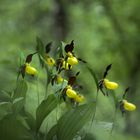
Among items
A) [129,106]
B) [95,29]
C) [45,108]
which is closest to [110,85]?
[129,106]

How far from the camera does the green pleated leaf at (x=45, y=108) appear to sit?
1510 millimetres

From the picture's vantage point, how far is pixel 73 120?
1.50 metres

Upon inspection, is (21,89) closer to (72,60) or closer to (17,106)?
(17,106)

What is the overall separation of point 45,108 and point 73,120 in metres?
0.11

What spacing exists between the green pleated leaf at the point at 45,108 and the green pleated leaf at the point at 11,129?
12 centimetres

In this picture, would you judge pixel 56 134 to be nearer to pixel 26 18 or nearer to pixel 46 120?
pixel 46 120

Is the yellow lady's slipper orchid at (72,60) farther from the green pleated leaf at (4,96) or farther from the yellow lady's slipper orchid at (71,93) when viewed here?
the green pleated leaf at (4,96)

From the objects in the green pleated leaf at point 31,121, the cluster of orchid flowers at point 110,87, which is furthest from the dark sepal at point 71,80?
the green pleated leaf at point 31,121

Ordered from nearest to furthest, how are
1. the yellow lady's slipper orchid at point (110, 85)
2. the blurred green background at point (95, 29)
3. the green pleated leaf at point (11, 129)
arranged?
1. the green pleated leaf at point (11, 129)
2. the yellow lady's slipper orchid at point (110, 85)
3. the blurred green background at point (95, 29)

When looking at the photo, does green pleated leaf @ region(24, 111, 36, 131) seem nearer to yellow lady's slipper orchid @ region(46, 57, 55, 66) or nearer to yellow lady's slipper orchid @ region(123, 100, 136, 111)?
yellow lady's slipper orchid @ region(46, 57, 55, 66)

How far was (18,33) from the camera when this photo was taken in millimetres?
6414

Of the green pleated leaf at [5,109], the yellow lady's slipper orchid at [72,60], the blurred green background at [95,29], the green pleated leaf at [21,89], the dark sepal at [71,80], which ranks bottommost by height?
the green pleated leaf at [5,109]

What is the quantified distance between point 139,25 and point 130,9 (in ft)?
0.88

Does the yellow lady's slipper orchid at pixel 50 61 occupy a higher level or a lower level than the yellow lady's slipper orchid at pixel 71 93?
higher
